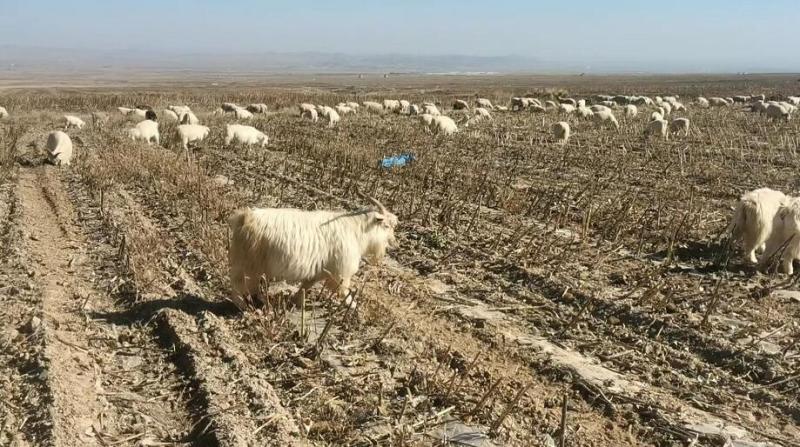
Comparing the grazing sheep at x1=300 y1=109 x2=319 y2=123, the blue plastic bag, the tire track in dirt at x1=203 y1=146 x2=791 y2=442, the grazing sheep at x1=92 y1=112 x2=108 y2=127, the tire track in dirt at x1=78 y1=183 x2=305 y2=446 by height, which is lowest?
→ the tire track in dirt at x1=203 y1=146 x2=791 y2=442

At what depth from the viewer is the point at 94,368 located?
5.08 m

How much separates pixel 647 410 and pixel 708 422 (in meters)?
0.43

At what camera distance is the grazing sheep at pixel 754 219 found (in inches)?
306

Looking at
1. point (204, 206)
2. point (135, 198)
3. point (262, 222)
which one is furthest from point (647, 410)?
point (135, 198)

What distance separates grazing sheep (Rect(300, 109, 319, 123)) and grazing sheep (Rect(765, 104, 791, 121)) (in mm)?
20498

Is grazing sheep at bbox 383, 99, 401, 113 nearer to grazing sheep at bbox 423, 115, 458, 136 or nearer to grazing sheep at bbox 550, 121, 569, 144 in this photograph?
grazing sheep at bbox 423, 115, 458, 136

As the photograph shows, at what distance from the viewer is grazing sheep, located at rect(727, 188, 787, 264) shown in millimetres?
7777

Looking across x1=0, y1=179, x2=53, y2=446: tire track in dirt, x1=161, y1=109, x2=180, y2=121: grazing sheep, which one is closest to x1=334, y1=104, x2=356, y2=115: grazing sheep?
x1=161, y1=109, x2=180, y2=121: grazing sheep

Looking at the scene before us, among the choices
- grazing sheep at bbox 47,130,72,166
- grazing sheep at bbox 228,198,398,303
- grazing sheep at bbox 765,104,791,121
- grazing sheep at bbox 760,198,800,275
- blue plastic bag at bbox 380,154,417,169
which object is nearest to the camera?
grazing sheep at bbox 228,198,398,303

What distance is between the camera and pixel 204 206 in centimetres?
984

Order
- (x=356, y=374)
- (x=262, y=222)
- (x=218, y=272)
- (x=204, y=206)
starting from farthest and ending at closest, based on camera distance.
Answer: (x=204, y=206)
(x=218, y=272)
(x=262, y=222)
(x=356, y=374)

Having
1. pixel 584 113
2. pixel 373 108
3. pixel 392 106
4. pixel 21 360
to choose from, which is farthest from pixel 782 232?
pixel 392 106

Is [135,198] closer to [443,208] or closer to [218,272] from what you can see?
[218,272]

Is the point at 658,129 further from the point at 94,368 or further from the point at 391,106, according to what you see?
the point at 94,368
